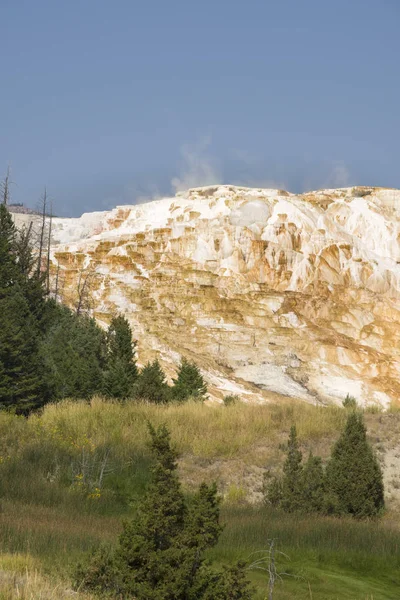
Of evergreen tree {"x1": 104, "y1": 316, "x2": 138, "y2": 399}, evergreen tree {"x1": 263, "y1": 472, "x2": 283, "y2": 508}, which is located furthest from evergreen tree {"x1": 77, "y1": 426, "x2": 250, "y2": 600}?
evergreen tree {"x1": 104, "y1": 316, "x2": 138, "y2": 399}

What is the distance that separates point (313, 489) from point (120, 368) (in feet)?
47.5

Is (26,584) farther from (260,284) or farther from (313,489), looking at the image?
(260,284)

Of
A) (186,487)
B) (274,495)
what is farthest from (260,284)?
(274,495)

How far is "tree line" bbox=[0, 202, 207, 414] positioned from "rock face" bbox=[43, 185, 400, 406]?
62.9 ft

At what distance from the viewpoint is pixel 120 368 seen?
2822cm

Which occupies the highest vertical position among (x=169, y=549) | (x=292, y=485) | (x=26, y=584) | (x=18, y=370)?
(x=18, y=370)

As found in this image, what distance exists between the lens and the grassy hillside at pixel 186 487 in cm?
888

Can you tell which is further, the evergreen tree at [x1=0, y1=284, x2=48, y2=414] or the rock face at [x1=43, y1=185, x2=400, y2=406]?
the rock face at [x1=43, y1=185, x2=400, y2=406]

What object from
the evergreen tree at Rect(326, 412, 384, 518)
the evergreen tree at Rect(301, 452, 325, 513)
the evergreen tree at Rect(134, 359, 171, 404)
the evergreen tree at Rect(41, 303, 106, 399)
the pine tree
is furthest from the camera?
the pine tree

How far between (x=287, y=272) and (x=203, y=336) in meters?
12.5

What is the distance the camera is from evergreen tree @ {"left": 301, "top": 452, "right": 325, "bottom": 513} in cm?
1446

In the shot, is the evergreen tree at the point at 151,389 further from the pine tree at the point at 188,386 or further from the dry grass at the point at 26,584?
the dry grass at the point at 26,584

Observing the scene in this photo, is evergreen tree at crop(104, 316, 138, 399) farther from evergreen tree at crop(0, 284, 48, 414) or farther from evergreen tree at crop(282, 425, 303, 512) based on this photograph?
evergreen tree at crop(282, 425, 303, 512)

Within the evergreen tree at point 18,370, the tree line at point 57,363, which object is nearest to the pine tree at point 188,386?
the tree line at point 57,363
